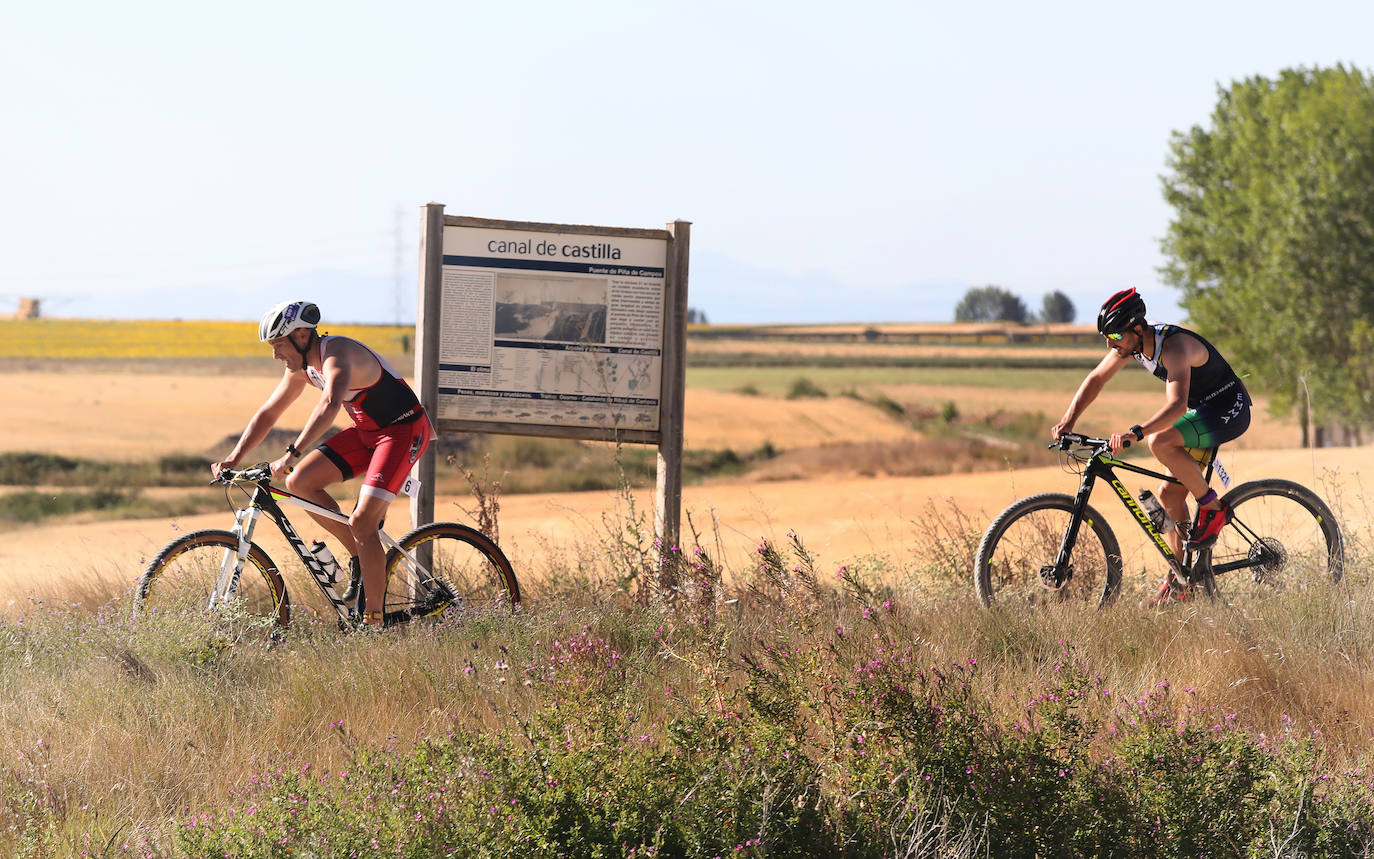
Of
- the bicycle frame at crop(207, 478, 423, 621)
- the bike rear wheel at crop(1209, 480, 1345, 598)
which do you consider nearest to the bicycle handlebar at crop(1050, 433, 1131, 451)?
the bike rear wheel at crop(1209, 480, 1345, 598)

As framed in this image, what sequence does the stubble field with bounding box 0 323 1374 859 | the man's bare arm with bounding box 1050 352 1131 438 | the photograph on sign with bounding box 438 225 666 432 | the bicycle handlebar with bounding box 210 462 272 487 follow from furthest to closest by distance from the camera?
1. the photograph on sign with bounding box 438 225 666 432
2. the man's bare arm with bounding box 1050 352 1131 438
3. the bicycle handlebar with bounding box 210 462 272 487
4. the stubble field with bounding box 0 323 1374 859

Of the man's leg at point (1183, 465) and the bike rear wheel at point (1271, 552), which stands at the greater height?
the man's leg at point (1183, 465)

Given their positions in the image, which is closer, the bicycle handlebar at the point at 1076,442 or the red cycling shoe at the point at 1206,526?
the bicycle handlebar at the point at 1076,442

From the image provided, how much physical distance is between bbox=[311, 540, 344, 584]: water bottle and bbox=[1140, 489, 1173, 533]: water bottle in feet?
15.8

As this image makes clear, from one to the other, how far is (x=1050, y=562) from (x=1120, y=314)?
173 cm

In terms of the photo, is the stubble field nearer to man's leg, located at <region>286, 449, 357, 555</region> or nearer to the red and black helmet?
man's leg, located at <region>286, 449, 357, 555</region>

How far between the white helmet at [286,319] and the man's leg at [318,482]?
0.71 meters

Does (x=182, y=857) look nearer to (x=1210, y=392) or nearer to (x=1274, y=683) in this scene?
(x=1274, y=683)

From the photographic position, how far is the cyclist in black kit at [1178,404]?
7105 millimetres

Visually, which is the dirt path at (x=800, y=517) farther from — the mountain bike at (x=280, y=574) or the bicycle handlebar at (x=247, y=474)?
the bicycle handlebar at (x=247, y=474)

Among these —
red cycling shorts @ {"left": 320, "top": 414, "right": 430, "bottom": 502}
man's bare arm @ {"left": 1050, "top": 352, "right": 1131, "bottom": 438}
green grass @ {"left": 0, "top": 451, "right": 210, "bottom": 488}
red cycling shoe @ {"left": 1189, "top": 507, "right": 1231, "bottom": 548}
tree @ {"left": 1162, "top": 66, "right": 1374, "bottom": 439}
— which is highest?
tree @ {"left": 1162, "top": 66, "right": 1374, "bottom": 439}

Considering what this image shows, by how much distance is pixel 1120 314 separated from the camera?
7129 mm

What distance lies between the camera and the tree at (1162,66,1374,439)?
96.5ft

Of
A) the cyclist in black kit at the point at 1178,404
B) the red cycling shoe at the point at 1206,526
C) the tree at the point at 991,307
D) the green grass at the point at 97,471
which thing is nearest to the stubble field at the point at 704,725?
the red cycling shoe at the point at 1206,526
